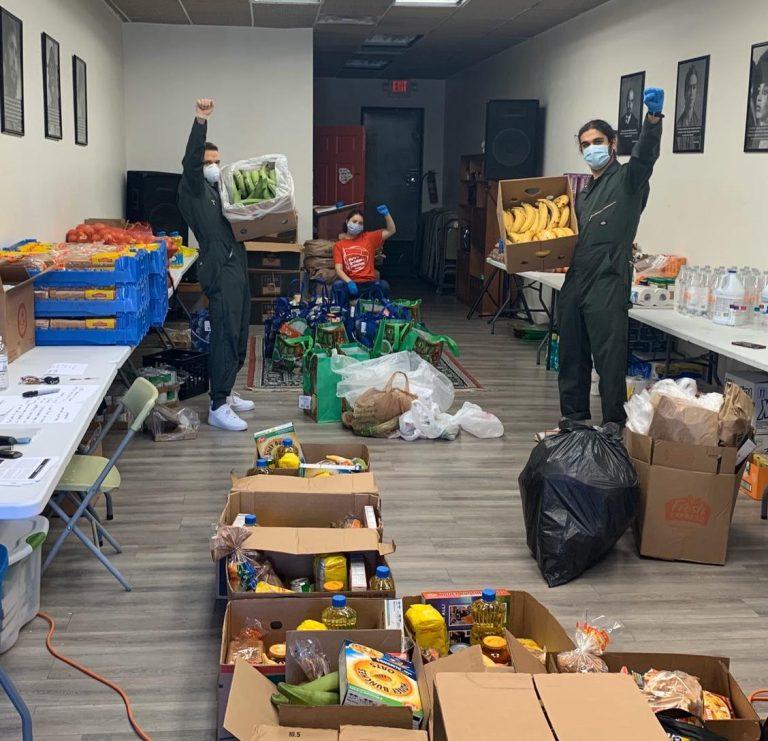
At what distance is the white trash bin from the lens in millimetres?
2869

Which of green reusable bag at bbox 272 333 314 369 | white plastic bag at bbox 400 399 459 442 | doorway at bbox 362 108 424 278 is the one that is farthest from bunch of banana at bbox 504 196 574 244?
doorway at bbox 362 108 424 278

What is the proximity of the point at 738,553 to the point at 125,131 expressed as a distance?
7331 mm

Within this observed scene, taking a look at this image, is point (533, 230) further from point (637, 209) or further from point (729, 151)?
point (729, 151)

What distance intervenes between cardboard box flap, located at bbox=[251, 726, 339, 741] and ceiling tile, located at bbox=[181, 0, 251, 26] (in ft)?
22.9

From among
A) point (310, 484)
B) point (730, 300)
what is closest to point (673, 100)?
point (730, 300)

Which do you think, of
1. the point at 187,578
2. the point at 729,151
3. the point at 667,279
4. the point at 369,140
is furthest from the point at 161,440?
the point at 369,140

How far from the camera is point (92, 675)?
2.79 m

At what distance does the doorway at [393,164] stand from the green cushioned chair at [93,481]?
10715 mm

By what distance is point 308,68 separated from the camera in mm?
9352

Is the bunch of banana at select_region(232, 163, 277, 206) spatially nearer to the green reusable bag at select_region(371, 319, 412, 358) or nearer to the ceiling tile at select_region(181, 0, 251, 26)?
the green reusable bag at select_region(371, 319, 412, 358)

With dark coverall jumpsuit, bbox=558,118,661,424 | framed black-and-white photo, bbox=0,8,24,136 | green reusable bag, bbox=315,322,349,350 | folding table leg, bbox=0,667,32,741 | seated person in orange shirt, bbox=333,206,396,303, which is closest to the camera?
folding table leg, bbox=0,667,32,741

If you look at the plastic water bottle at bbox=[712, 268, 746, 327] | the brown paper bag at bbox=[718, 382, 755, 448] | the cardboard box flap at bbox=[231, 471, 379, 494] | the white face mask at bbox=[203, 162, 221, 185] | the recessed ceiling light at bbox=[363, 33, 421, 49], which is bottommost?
the cardboard box flap at bbox=[231, 471, 379, 494]

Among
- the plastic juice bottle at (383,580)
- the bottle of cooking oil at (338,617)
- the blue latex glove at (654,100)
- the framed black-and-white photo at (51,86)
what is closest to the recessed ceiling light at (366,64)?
the framed black-and-white photo at (51,86)

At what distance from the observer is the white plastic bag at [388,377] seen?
18.3ft
